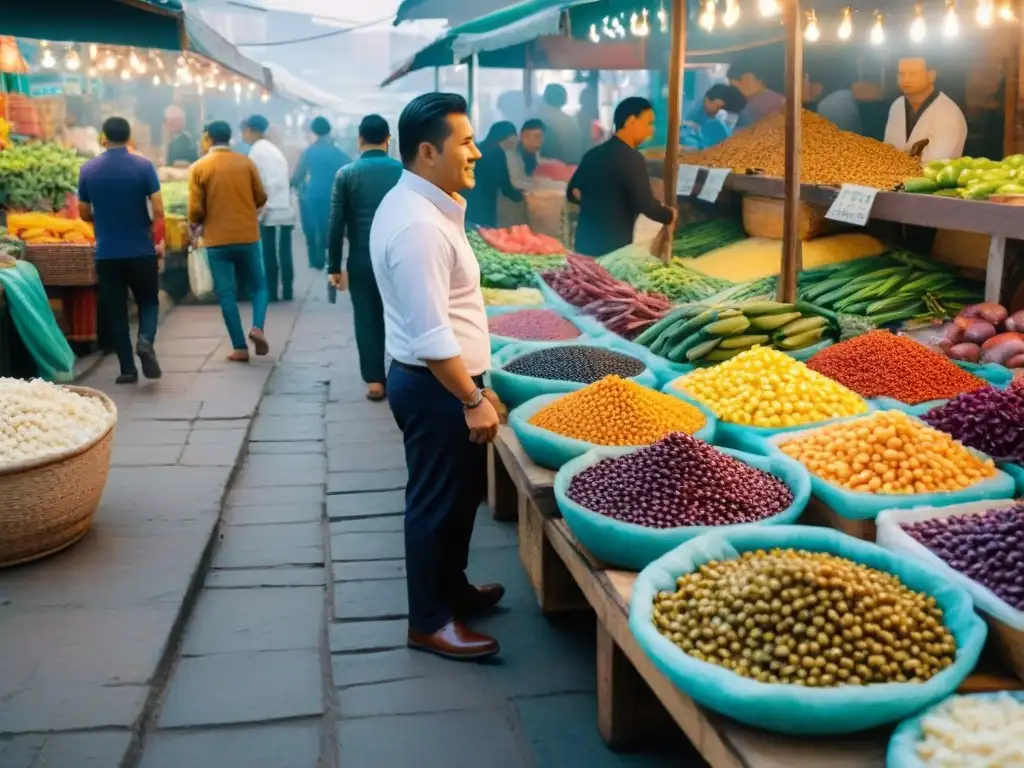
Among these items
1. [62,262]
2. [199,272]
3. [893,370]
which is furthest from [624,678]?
[199,272]

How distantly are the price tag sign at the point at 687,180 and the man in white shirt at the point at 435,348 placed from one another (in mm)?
3942

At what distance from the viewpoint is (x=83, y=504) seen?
4.21 metres

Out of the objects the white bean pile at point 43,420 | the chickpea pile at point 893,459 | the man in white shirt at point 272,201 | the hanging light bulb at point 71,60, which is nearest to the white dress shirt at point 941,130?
the chickpea pile at point 893,459

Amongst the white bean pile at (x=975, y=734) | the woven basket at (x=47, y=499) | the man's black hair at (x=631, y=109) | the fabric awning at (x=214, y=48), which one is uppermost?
the fabric awning at (x=214, y=48)

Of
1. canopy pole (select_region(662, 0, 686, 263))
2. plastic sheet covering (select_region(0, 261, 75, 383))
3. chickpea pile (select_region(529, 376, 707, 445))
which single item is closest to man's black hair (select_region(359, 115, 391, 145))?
canopy pole (select_region(662, 0, 686, 263))

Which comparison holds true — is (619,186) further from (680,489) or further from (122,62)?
(122,62)

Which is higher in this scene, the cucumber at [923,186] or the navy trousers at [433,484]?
the cucumber at [923,186]

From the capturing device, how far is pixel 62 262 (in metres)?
7.89

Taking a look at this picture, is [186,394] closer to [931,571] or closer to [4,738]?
[4,738]

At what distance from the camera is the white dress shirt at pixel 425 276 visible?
303 cm

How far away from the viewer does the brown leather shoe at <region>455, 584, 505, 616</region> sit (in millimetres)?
3811

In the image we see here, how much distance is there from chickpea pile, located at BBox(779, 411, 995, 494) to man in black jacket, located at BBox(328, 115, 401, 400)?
3819 mm

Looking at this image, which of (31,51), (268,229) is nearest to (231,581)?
(268,229)

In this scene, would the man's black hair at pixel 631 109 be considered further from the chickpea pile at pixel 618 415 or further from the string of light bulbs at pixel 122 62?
the string of light bulbs at pixel 122 62
